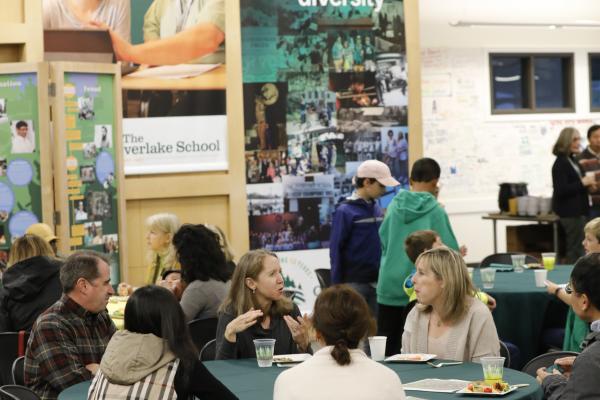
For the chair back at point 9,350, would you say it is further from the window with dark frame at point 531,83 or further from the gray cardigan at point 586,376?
the window with dark frame at point 531,83

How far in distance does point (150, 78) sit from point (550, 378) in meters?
6.27

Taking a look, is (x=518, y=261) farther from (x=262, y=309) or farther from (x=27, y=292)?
(x=27, y=292)

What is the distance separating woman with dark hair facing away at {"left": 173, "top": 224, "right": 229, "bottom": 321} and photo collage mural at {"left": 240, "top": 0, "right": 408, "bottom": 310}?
12.0ft

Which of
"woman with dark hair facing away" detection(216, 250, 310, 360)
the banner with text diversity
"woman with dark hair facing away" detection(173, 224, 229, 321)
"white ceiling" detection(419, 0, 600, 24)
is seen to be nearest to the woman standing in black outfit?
"white ceiling" detection(419, 0, 600, 24)

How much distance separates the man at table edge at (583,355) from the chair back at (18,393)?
1935mm

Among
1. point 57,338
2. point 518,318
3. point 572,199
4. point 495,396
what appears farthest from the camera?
point 572,199

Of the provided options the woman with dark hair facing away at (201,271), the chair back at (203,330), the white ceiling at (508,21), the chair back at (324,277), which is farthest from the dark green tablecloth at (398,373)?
the white ceiling at (508,21)

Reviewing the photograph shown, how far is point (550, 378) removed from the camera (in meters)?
4.18

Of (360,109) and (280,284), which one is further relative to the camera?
(360,109)

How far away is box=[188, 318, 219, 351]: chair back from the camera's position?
5.92m

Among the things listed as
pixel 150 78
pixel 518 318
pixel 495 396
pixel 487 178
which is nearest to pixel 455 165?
pixel 487 178

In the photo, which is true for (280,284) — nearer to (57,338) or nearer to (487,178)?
(57,338)

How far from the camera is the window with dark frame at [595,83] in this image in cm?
1564

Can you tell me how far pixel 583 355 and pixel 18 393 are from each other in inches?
83.0
